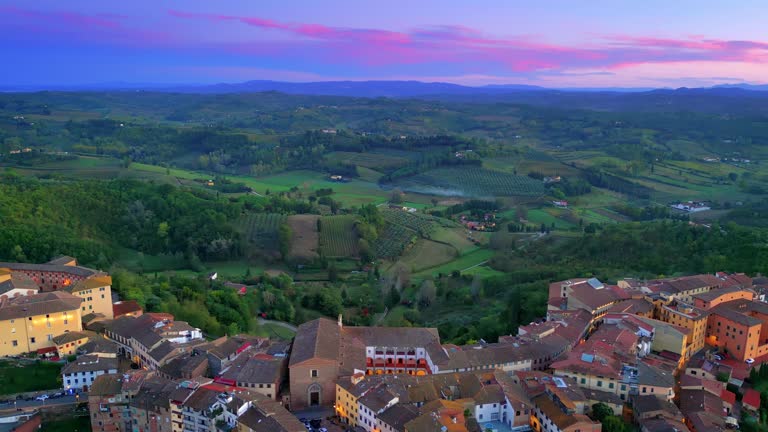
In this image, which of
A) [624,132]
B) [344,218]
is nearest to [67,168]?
[344,218]

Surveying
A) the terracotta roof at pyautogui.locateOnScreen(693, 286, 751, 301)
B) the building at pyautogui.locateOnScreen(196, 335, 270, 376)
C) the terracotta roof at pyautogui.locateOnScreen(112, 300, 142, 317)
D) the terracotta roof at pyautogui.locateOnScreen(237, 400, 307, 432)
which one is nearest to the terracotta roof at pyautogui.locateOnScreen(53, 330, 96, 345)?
the terracotta roof at pyautogui.locateOnScreen(112, 300, 142, 317)

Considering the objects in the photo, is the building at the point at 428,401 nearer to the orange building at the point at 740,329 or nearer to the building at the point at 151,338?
the building at the point at 151,338

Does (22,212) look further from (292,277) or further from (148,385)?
(148,385)

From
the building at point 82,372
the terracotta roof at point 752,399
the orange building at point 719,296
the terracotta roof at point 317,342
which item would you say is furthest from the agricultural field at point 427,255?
the terracotta roof at point 752,399

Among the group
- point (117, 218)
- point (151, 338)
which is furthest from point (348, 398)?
point (117, 218)

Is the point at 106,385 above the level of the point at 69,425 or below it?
above

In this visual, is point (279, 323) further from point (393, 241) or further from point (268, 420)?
point (393, 241)
